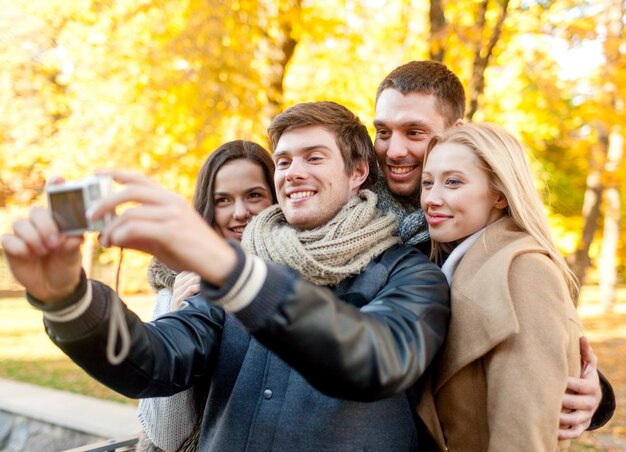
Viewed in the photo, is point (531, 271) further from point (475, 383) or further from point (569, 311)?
point (475, 383)

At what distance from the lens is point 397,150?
2.69 m

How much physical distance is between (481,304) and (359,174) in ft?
2.92

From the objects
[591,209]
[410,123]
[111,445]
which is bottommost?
[591,209]

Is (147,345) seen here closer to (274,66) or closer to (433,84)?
(433,84)

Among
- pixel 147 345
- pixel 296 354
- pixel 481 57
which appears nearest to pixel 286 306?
pixel 296 354

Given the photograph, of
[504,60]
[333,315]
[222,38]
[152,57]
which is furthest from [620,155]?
[333,315]

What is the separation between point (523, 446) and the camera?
169 centimetres

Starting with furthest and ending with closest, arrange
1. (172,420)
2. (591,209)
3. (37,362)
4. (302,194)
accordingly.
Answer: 1. (37,362)
2. (591,209)
3. (172,420)
4. (302,194)

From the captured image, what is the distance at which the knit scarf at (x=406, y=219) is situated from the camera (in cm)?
232

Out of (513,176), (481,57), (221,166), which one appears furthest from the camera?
(481,57)

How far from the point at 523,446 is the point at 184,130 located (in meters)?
5.68

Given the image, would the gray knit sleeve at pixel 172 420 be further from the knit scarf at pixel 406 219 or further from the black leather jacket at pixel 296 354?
the knit scarf at pixel 406 219

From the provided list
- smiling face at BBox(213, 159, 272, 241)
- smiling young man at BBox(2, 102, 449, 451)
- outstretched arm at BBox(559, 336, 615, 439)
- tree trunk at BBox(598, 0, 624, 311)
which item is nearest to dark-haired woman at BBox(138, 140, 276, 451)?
smiling face at BBox(213, 159, 272, 241)

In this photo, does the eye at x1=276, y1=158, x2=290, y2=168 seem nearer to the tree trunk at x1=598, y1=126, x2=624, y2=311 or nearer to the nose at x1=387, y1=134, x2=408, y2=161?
the nose at x1=387, y1=134, x2=408, y2=161
